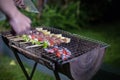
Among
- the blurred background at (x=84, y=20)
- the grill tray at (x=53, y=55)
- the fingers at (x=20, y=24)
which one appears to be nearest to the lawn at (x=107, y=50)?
the blurred background at (x=84, y=20)

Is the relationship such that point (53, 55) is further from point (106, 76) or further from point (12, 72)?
point (12, 72)

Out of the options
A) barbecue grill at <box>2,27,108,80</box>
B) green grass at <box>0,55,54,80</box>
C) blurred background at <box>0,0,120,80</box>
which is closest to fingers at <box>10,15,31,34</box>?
barbecue grill at <box>2,27,108,80</box>

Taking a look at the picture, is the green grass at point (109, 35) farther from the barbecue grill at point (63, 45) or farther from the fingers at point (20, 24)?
the fingers at point (20, 24)

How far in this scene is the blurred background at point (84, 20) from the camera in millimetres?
4961

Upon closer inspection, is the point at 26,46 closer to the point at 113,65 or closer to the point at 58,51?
the point at 58,51

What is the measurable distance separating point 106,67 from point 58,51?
6.68 ft

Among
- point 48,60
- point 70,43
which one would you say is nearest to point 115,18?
point 70,43

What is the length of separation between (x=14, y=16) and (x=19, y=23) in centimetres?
8

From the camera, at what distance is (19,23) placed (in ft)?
5.10

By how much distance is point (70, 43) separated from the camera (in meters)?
2.64

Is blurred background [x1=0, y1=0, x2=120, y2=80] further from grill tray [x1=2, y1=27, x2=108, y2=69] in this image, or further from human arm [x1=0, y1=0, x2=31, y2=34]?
human arm [x1=0, y1=0, x2=31, y2=34]

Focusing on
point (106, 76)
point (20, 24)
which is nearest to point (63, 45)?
point (20, 24)

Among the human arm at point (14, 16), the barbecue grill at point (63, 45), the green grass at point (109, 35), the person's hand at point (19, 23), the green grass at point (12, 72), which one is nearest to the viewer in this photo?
the human arm at point (14, 16)

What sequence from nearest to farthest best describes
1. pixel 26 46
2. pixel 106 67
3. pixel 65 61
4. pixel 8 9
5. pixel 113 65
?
pixel 8 9, pixel 65 61, pixel 26 46, pixel 106 67, pixel 113 65
